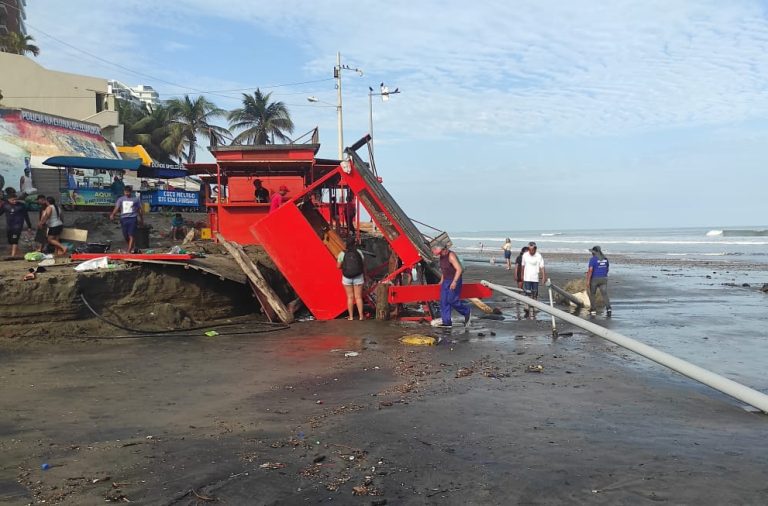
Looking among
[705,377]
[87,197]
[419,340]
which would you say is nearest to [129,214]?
[419,340]

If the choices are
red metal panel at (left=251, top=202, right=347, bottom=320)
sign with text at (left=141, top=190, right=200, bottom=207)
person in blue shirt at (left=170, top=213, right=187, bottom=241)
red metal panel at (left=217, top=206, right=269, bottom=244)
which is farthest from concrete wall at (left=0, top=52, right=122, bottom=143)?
red metal panel at (left=251, top=202, right=347, bottom=320)

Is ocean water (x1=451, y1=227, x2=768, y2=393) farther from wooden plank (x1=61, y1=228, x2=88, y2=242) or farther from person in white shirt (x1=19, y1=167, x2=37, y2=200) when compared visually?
person in white shirt (x1=19, y1=167, x2=37, y2=200)

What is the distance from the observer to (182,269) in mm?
10438

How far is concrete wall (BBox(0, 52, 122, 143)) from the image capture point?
36812mm

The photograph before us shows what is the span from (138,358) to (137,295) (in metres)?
2.43

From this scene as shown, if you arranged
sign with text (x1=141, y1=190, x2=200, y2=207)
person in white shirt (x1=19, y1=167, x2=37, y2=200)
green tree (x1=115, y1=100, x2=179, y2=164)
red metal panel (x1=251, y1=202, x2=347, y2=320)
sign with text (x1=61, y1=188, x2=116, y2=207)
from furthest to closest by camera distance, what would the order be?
green tree (x1=115, y1=100, x2=179, y2=164) → sign with text (x1=141, y1=190, x2=200, y2=207) → person in white shirt (x1=19, y1=167, x2=37, y2=200) → sign with text (x1=61, y1=188, x2=116, y2=207) → red metal panel (x1=251, y1=202, x2=347, y2=320)

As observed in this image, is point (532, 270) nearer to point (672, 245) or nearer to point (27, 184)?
point (27, 184)

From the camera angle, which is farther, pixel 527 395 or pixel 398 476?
pixel 527 395

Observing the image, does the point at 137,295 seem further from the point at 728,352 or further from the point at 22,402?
the point at 728,352

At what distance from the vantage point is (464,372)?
696cm

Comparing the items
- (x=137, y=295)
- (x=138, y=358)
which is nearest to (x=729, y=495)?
(x=138, y=358)

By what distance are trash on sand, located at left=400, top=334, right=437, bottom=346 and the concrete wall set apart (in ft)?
123

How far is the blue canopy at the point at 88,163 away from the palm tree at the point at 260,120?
29121 mm

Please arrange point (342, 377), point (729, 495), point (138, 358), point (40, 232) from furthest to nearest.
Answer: point (40, 232) < point (138, 358) < point (342, 377) < point (729, 495)
